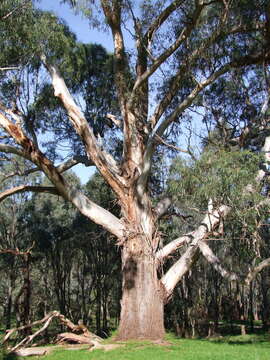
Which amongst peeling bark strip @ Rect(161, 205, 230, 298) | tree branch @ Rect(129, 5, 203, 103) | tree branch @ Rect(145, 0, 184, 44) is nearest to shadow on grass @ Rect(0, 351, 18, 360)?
peeling bark strip @ Rect(161, 205, 230, 298)

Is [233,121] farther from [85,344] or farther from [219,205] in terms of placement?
[85,344]

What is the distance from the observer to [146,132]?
12.3 m

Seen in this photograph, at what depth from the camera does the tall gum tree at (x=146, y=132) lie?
10.8m

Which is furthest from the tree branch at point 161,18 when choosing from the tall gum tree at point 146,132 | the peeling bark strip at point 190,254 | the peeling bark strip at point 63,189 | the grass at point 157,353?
the grass at point 157,353

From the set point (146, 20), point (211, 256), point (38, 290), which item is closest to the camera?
point (211, 256)

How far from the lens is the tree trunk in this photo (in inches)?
408

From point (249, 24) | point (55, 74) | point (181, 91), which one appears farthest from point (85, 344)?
point (249, 24)

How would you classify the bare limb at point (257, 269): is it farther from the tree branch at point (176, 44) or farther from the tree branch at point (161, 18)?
the tree branch at point (161, 18)

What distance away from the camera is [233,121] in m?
14.6

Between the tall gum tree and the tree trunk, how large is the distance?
0.07 ft

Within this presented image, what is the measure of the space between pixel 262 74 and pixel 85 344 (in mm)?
9069

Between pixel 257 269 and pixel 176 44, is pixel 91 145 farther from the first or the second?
pixel 257 269

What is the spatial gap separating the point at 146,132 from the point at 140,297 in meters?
4.32

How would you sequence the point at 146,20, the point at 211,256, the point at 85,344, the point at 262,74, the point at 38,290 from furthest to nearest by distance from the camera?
the point at 38,290
the point at 262,74
the point at 146,20
the point at 211,256
the point at 85,344
